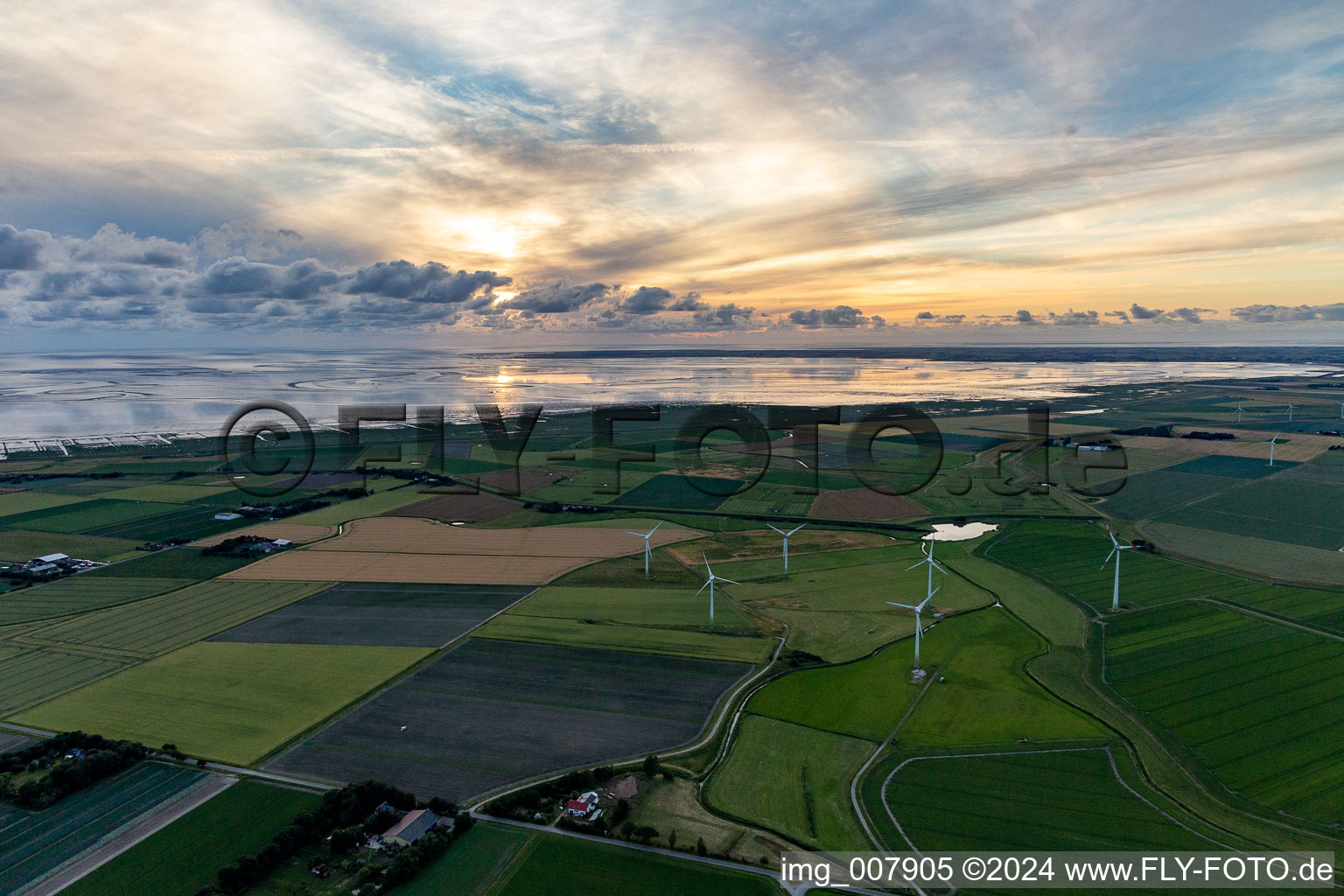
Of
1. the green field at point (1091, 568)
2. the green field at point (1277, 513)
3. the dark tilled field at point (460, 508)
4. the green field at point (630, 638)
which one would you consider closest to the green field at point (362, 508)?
the dark tilled field at point (460, 508)

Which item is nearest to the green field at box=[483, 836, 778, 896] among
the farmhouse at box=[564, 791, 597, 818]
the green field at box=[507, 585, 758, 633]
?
the farmhouse at box=[564, 791, 597, 818]

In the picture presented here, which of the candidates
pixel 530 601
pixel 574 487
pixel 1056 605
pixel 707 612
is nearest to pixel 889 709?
pixel 707 612

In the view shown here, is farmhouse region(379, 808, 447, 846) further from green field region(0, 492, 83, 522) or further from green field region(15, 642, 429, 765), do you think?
green field region(0, 492, 83, 522)

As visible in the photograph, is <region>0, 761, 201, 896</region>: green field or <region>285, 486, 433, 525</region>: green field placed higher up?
<region>285, 486, 433, 525</region>: green field

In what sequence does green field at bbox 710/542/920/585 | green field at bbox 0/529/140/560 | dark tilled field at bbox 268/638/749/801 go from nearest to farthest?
dark tilled field at bbox 268/638/749/801
green field at bbox 710/542/920/585
green field at bbox 0/529/140/560

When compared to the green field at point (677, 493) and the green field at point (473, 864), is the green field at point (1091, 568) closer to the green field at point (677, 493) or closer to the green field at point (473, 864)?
the green field at point (677, 493)

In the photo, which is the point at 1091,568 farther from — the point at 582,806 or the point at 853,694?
the point at 582,806
